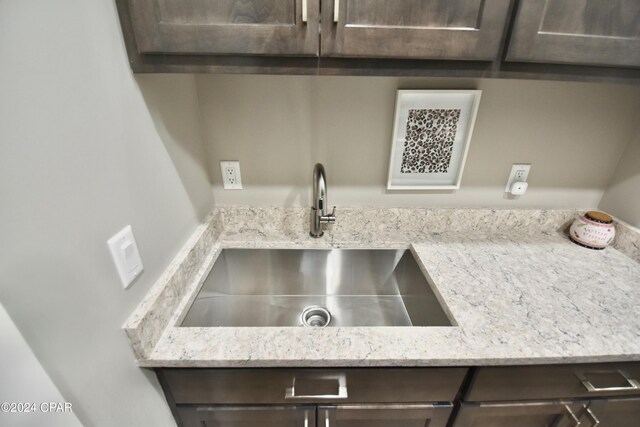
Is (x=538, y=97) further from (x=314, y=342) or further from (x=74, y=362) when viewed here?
(x=74, y=362)

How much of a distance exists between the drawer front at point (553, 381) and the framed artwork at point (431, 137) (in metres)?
0.68

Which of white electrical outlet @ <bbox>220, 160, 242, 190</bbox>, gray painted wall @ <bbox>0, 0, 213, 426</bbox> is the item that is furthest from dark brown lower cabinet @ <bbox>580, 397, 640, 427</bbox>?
white electrical outlet @ <bbox>220, 160, 242, 190</bbox>

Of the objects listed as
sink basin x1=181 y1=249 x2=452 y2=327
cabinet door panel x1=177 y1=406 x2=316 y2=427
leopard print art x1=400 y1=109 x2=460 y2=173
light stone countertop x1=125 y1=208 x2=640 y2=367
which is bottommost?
cabinet door panel x1=177 y1=406 x2=316 y2=427

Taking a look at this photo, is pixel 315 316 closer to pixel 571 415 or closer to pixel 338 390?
pixel 338 390

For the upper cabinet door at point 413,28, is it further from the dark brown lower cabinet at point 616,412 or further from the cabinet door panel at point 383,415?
the dark brown lower cabinet at point 616,412

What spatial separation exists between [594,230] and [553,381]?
2.21 feet

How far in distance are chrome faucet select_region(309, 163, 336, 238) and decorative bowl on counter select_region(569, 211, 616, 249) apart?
100 centimetres

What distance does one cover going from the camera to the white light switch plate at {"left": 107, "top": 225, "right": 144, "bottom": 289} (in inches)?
24.5

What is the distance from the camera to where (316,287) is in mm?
1197

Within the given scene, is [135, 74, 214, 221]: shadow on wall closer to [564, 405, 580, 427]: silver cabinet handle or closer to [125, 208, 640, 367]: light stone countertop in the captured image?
[125, 208, 640, 367]: light stone countertop

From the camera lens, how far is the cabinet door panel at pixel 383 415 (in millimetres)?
815

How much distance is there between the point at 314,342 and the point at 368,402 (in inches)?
10.5

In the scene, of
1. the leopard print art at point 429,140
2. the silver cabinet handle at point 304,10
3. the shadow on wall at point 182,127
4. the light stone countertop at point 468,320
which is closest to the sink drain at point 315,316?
the light stone countertop at point 468,320

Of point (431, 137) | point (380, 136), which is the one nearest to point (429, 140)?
point (431, 137)
